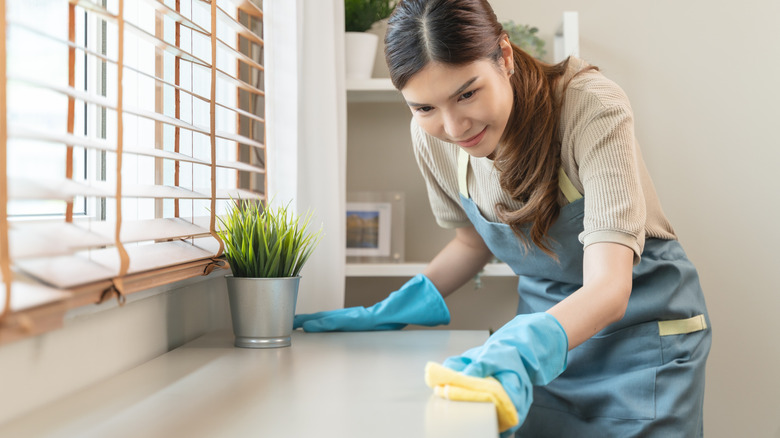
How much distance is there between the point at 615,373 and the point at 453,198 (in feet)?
1.54

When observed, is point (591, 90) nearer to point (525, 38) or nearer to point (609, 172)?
point (609, 172)

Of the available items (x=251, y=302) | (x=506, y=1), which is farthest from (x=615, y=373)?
(x=506, y=1)

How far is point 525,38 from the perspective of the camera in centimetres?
179

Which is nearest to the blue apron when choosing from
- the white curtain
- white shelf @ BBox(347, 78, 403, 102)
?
the white curtain

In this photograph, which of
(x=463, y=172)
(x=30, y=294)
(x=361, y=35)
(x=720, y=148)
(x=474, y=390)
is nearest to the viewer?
(x=30, y=294)

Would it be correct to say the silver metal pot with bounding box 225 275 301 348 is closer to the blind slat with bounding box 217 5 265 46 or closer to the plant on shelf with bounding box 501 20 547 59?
the blind slat with bounding box 217 5 265 46

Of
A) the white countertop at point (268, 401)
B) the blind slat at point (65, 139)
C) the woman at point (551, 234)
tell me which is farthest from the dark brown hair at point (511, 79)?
the blind slat at point (65, 139)

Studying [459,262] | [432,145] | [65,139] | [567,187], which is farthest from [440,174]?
[65,139]

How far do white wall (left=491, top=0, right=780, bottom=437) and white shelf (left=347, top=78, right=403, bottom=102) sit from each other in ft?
1.48

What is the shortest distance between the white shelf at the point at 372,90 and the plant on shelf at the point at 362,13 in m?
0.14

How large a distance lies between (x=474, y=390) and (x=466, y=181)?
64 centimetres

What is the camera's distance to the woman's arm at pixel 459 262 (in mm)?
1504

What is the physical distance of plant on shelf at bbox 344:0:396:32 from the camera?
1763mm

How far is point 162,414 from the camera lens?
79 cm
